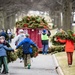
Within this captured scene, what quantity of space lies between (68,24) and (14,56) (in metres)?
20.4

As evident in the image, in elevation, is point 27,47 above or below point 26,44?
below

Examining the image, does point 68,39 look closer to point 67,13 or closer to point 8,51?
point 8,51

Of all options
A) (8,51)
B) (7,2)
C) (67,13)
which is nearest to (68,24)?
(67,13)

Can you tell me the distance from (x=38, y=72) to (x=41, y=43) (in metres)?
12.7

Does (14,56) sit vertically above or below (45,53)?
above

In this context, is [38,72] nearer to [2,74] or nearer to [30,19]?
[2,74]

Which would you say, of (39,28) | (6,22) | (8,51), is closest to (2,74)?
(8,51)

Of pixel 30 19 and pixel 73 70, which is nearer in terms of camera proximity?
pixel 73 70

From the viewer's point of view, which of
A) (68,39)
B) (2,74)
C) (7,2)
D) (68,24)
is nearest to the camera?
(2,74)

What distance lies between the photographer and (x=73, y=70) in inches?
711

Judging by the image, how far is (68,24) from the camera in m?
37.7

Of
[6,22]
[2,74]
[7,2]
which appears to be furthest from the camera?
[6,22]

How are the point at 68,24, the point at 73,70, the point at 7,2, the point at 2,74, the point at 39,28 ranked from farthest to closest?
the point at 7,2
the point at 68,24
the point at 39,28
the point at 73,70
the point at 2,74

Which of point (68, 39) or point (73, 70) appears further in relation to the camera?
point (68, 39)
